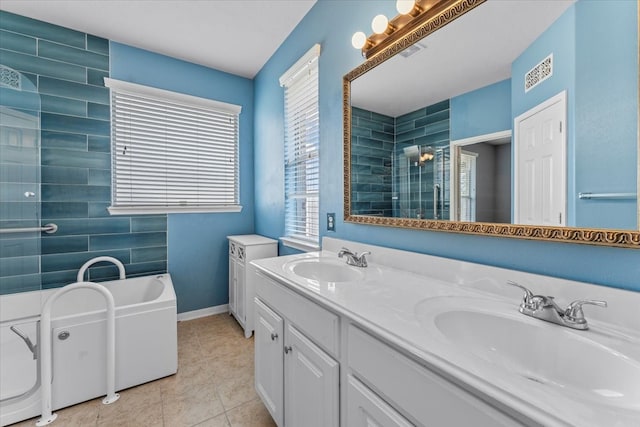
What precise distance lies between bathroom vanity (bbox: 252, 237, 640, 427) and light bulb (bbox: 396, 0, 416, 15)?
1.09 meters

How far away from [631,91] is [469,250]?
24.3 inches

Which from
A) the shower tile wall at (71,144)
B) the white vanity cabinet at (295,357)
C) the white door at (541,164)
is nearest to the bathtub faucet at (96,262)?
the shower tile wall at (71,144)

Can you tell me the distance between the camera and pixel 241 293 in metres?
2.46

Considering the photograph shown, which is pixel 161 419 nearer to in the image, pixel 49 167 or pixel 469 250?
pixel 469 250

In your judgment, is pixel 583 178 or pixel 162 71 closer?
pixel 583 178

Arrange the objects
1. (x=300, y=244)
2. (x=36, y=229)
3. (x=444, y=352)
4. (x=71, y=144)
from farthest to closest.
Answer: (x=71, y=144)
(x=300, y=244)
(x=36, y=229)
(x=444, y=352)

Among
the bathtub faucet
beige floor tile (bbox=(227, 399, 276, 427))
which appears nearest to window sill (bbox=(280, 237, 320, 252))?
beige floor tile (bbox=(227, 399, 276, 427))

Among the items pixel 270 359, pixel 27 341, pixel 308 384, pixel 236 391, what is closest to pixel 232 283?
pixel 236 391

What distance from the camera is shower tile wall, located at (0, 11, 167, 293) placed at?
2133 mm

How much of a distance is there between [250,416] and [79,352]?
108cm

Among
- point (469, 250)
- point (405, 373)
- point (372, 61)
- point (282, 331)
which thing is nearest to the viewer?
point (405, 373)

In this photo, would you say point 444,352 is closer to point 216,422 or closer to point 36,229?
point 216,422

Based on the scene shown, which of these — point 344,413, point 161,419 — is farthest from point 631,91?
point 161,419

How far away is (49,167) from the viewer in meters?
2.17
